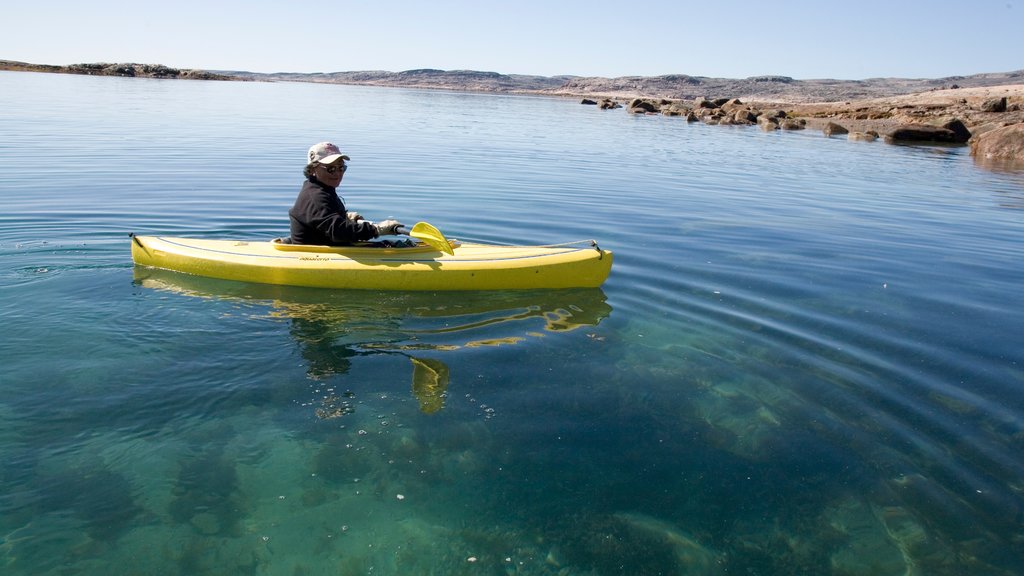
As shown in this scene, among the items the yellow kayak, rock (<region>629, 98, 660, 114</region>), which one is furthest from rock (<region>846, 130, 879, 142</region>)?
the yellow kayak

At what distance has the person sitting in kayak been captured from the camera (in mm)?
7078

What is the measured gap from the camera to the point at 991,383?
5465 millimetres

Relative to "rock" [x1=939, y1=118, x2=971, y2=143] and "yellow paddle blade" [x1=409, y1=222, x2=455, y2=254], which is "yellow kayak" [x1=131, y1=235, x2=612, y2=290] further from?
"rock" [x1=939, y1=118, x2=971, y2=143]

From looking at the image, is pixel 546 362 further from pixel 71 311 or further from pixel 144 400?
pixel 71 311

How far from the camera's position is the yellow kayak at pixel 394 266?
7320 millimetres

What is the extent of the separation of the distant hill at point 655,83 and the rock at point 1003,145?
66495mm

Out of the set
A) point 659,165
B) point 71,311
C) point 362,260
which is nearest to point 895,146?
point 659,165

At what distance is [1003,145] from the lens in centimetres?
2434

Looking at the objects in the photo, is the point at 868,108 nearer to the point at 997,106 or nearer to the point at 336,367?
the point at 997,106

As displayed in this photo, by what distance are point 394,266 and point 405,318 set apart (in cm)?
89

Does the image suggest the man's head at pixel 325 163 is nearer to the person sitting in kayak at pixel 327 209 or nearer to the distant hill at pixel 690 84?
the person sitting in kayak at pixel 327 209

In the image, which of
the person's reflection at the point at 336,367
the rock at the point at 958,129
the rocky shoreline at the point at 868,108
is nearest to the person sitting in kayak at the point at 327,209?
the person's reflection at the point at 336,367

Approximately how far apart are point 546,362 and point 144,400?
3065 millimetres

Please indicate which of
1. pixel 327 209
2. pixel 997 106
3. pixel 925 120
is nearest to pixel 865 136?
pixel 925 120
